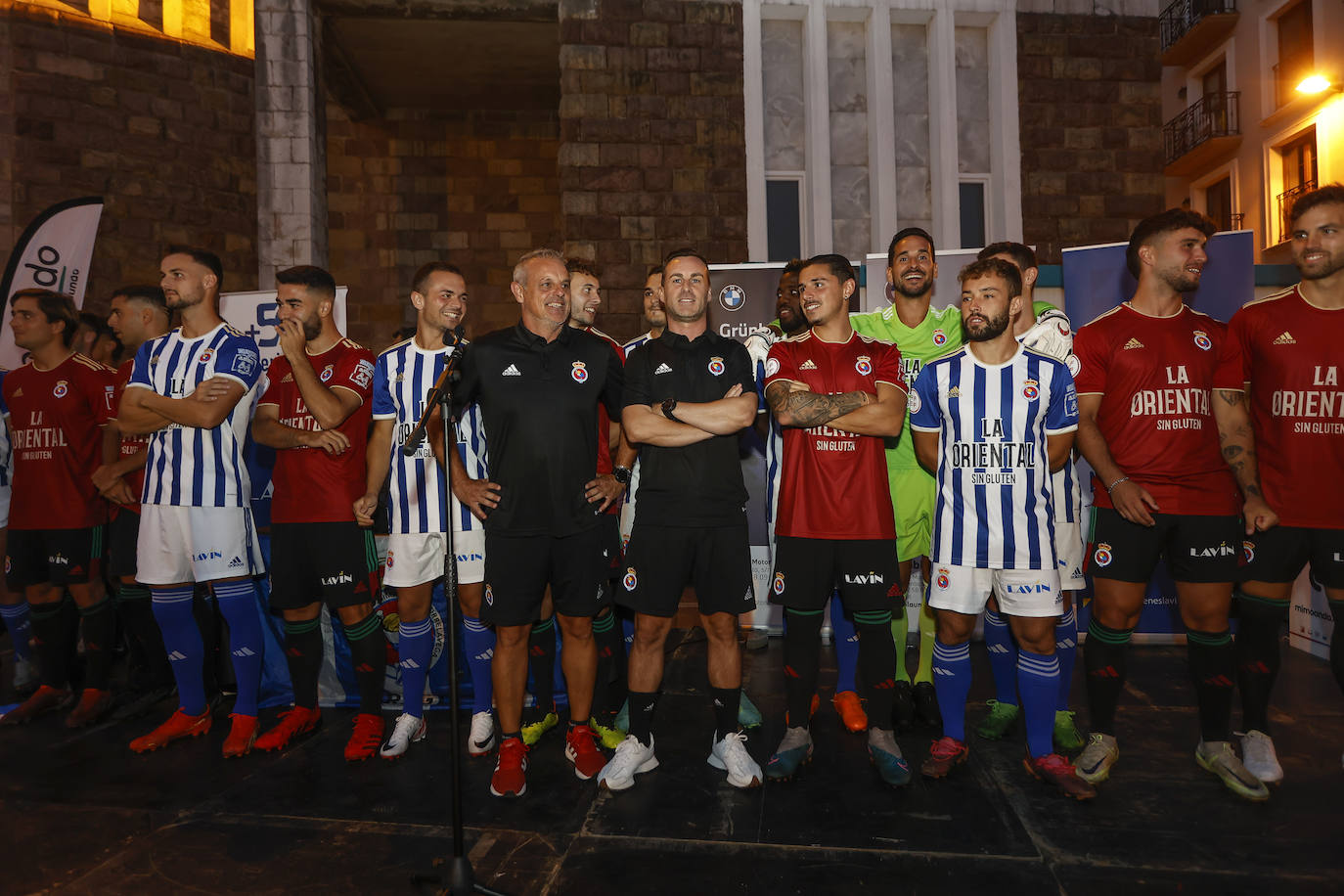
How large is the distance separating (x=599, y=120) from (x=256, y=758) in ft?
21.4

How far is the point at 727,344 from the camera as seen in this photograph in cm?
348

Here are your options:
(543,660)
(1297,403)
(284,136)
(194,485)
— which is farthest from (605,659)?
(284,136)

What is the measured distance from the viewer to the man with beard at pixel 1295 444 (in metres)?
3.13

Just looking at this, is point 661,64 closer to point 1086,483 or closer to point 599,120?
point 599,120

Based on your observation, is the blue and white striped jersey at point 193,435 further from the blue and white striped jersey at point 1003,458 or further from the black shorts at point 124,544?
the blue and white striped jersey at point 1003,458

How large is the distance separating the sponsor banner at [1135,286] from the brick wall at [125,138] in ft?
34.2

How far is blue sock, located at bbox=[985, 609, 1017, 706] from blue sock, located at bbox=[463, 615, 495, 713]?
242 centimetres

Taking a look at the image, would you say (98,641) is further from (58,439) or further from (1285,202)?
(1285,202)

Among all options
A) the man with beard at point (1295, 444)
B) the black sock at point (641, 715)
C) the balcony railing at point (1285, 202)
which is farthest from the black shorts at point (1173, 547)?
the balcony railing at point (1285, 202)

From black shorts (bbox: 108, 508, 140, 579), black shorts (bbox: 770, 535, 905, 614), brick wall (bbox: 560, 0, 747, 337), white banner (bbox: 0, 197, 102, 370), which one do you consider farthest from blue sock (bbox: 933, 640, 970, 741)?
white banner (bbox: 0, 197, 102, 370)

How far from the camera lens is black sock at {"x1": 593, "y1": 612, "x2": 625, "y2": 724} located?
3906mm

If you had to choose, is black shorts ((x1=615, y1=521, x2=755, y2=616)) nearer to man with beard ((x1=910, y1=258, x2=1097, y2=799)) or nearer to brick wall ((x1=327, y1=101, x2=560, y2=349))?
man with beard ((x1=910, y1=258, x2=1097, y2=799))

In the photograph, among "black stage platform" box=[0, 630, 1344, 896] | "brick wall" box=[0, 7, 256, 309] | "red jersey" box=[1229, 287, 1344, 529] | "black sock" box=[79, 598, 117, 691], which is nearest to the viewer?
"black stage platform" box=[0, 630, 1344, 896]

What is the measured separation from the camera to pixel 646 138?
319 inches
